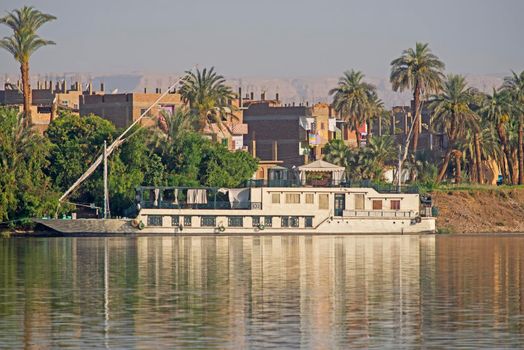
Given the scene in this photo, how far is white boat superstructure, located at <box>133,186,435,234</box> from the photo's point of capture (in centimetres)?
11531

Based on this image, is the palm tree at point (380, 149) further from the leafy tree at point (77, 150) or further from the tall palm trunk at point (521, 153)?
the leafy tree at point (77, 150)

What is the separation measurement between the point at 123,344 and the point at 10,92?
149799 mm

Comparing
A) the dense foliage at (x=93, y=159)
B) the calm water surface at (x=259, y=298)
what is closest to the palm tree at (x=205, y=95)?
the dense foliage at (x=93, y=159)

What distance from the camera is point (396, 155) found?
472ft

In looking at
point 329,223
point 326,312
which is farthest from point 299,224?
point 326,312

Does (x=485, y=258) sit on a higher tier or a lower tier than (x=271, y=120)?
lower

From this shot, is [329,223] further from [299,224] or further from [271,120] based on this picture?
[271,120]

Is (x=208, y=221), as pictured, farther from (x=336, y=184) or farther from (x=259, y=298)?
(x=259, y=298)

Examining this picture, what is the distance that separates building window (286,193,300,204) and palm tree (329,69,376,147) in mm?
35442

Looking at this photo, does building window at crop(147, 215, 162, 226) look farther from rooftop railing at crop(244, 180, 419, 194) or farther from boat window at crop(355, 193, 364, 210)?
boat window at crop(355, 193, 364, 210)

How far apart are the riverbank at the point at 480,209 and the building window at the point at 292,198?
16776mm

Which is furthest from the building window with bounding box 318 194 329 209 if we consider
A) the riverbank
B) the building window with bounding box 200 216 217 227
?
the riverbank

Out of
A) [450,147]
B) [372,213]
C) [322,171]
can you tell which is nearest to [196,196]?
[322,171]

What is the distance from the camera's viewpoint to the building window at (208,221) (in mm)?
115750
